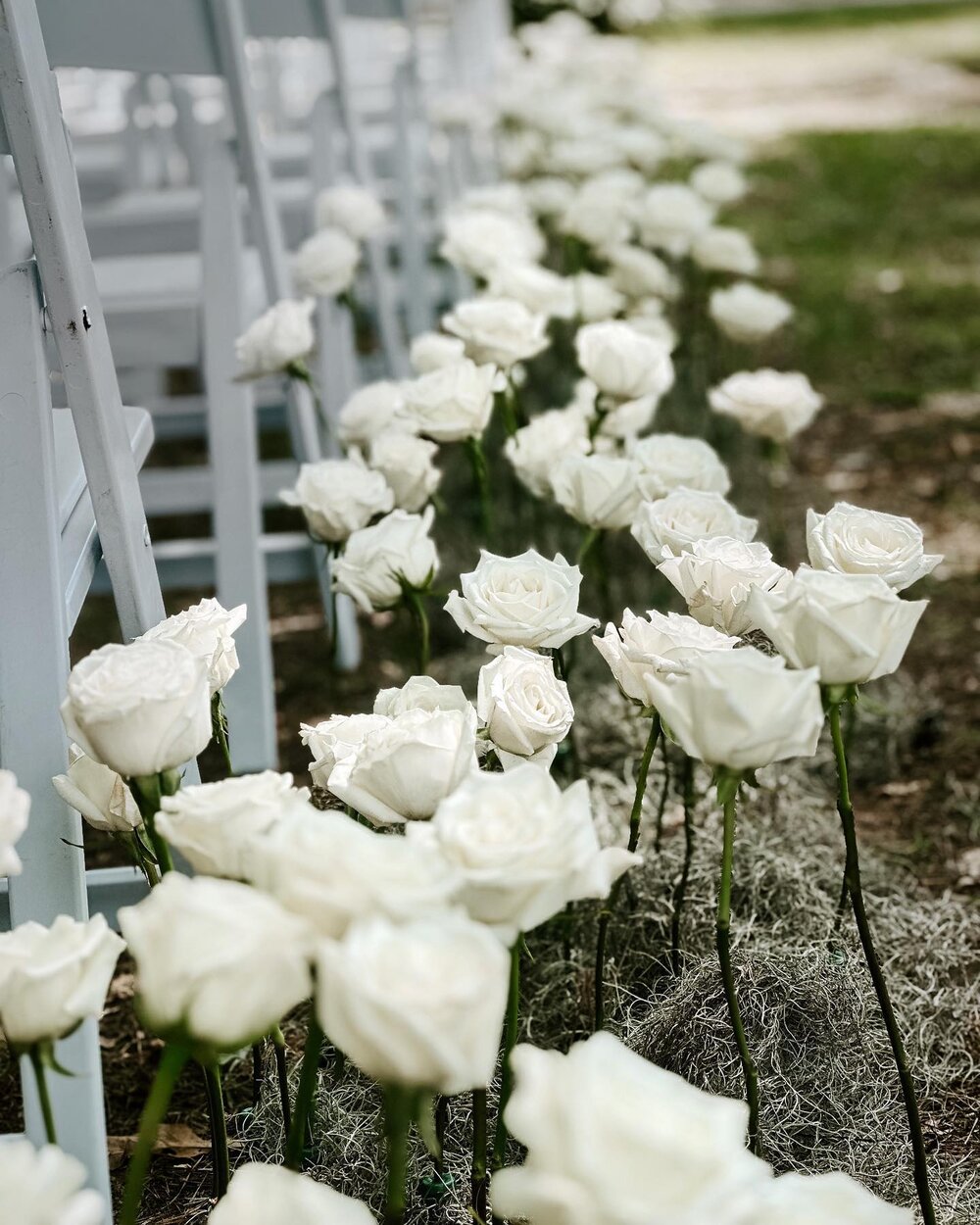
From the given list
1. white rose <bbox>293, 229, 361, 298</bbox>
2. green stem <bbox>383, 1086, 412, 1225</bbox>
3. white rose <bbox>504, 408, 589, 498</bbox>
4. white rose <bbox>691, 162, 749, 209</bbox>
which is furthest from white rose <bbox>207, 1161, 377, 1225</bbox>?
white rose <bbox>691, 162, 749, 209</bbox>

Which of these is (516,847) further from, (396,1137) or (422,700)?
(422,700)

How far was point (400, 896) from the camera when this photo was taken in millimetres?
664

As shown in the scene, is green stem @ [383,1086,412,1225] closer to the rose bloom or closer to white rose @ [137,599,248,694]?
white rose @ [137,599,248,694]

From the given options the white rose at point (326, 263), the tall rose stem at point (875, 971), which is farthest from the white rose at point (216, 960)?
the white rose at point (326, 263)

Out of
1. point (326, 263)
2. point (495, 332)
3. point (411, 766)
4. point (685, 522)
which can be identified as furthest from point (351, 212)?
point (411, 766)

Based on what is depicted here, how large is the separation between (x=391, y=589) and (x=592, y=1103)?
0.75 m

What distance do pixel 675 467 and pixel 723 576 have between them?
35 cm

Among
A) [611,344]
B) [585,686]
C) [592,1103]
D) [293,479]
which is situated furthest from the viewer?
[293,479]

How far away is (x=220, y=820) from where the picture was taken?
0.80 m

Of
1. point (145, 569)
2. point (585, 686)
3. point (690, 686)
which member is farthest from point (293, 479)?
point (690, 686)

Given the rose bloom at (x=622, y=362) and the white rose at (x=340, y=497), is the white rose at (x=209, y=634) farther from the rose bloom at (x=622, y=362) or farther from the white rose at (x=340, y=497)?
the rose bloom at (x=622, y=362)

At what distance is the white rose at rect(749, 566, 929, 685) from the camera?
0.87m

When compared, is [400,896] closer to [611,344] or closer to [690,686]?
[690,686]

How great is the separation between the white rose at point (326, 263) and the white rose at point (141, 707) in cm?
130
